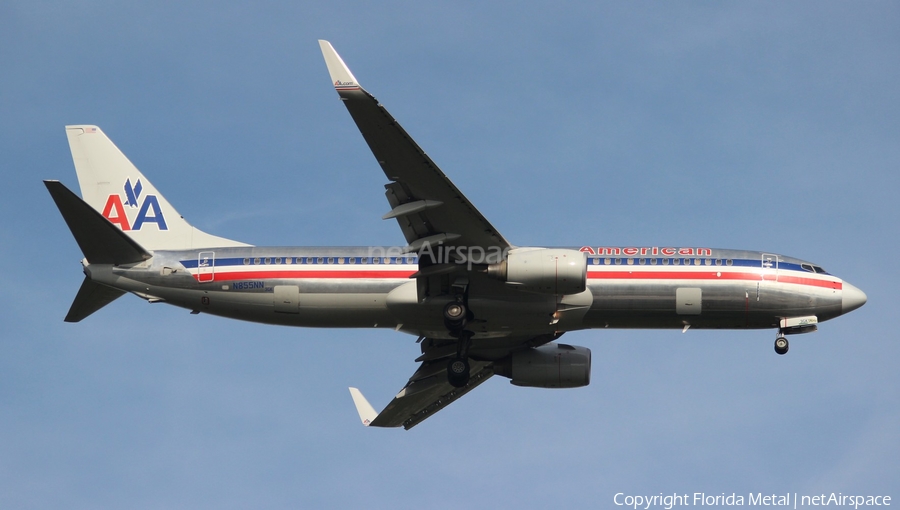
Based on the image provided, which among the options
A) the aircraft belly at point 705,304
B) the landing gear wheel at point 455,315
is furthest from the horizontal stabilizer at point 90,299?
the aircraft belly at point 705,304

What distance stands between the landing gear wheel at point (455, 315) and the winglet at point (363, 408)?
11.1 meters

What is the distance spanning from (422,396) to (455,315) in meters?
9.67

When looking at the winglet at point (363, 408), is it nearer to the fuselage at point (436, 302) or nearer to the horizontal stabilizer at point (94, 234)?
the fuselage at point (436, 302)

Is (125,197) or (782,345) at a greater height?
(125,197)

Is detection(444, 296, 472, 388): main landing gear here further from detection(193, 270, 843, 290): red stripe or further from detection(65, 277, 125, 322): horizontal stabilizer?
detection(65, 277, 125, 322): horizontal stabilizer

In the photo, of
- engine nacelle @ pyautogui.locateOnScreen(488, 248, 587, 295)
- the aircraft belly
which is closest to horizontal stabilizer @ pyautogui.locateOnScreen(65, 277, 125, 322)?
engine nacelle @ pyautogui.locateOnScreen(488, 248, 587, 295)

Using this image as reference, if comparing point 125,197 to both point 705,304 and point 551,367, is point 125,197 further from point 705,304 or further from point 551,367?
point 705,304

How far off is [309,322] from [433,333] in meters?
5.05

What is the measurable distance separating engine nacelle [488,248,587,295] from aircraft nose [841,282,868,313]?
11.9 m

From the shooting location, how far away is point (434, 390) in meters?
52.9

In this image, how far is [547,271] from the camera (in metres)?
42.4

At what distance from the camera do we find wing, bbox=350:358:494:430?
171 ft

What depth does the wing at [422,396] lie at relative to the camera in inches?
2053

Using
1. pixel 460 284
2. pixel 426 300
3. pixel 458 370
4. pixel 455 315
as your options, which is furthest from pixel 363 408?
pixel 460 284
